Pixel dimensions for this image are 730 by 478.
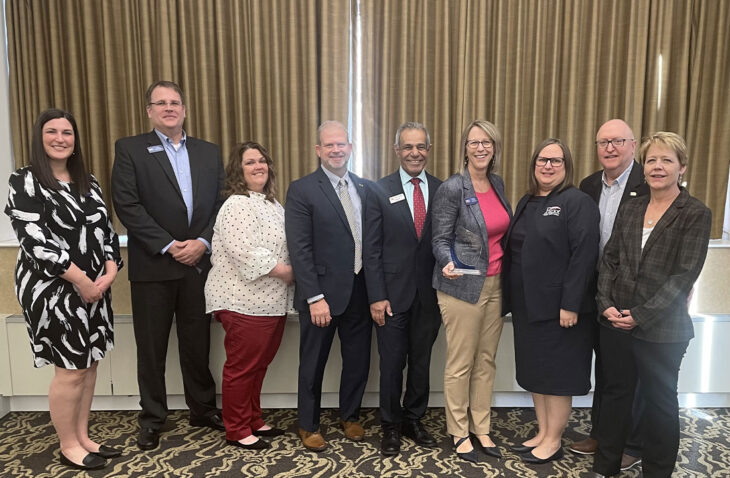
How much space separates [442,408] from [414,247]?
1258 mm

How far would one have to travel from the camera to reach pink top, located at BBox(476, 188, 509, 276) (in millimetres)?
2539

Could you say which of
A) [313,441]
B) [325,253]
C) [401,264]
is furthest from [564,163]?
[313,441]

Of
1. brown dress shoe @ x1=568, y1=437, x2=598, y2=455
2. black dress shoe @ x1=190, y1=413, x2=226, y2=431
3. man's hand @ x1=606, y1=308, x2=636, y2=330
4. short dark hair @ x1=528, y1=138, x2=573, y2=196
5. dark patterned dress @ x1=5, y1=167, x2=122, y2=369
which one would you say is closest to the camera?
man's hand @ x1=606, y1=308, x2=636, y2=330

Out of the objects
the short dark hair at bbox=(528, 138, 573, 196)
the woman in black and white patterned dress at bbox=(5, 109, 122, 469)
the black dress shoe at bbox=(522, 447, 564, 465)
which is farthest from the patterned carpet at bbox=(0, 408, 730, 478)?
the short dark hair at bbox=(528, 138, 573, 196)

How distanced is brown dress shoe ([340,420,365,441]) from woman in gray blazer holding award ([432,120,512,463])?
523 millimetres

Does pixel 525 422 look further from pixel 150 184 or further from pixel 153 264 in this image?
pixel 150 184

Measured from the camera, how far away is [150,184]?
2723 millimetres

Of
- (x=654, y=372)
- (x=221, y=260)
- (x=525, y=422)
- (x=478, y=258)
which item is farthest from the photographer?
(x=525, y=422)

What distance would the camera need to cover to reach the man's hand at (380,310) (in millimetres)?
2656

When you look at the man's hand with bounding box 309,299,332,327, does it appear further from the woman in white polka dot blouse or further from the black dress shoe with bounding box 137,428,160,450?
the black dress shoe with bounding box 137,428,160,450

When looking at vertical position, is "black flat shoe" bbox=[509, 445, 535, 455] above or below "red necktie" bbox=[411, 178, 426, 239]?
below

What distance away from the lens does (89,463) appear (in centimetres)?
263

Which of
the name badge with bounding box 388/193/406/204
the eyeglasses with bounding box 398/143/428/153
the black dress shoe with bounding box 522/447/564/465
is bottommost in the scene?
the black dress shoe with bounding box 522/447/564/465

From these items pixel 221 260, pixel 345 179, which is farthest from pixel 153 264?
pixel 345 179
